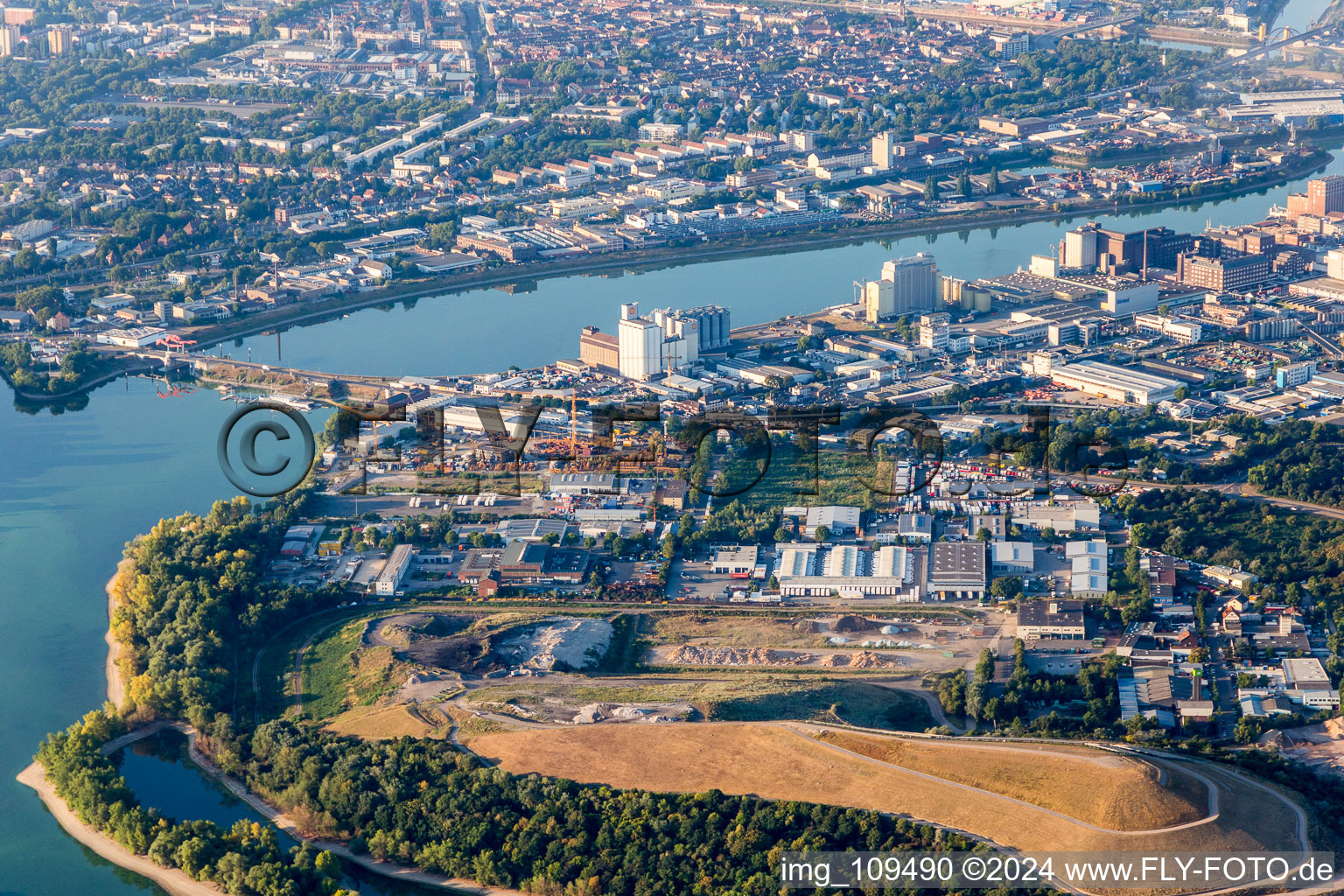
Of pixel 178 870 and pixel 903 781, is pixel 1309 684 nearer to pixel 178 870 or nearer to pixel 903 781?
pixel 903 781

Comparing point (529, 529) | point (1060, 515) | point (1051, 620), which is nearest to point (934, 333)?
point (1060, 515)

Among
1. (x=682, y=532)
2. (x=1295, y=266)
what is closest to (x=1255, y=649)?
(x=682, y=532)

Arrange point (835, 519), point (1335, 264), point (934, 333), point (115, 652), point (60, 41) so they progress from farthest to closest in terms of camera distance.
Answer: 1. point (60, 41)
2. point (1335, 264)
3. point (934, 333)
4. point (835, 519)
5. point (115, 652)

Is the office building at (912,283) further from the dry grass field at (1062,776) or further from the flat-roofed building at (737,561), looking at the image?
the dry grass field at (1062,776)

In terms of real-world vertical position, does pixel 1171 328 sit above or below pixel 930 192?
below

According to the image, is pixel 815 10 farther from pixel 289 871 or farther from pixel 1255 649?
pixel 289 871

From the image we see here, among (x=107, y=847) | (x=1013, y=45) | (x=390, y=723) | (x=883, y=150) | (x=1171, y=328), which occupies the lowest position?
(x=107, y=847)

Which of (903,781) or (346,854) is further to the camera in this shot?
(346,854)
